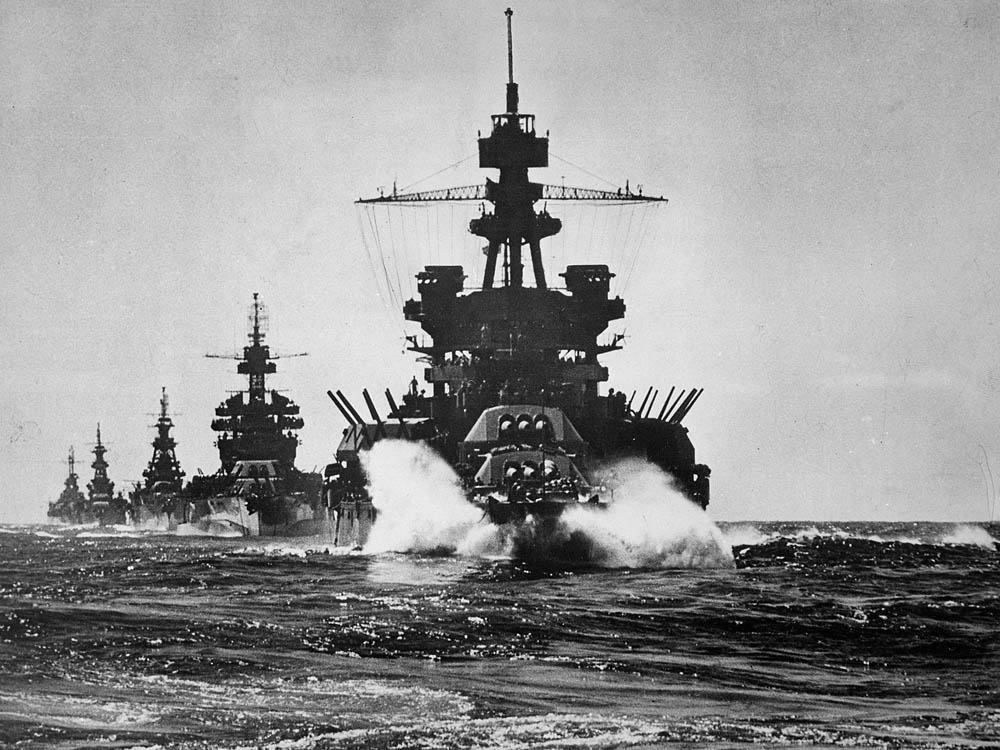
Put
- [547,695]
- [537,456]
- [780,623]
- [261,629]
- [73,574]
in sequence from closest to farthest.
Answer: [547,695], [261,629], [780,623], [73,574], [537,456]

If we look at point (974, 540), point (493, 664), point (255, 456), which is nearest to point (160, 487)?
point (255, 456)

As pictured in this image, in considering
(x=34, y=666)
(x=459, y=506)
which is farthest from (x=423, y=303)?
(x=34, y=666)

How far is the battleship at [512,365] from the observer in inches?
1988

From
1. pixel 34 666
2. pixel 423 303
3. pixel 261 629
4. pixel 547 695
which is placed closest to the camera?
pixel 547 695

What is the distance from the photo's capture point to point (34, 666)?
16906 millimetres

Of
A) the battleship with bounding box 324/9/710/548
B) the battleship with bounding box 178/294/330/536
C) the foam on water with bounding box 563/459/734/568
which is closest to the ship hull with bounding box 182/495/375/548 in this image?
the battleship with bounding box 178/294/330/536

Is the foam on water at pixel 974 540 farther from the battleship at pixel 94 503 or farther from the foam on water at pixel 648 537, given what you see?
the battleship at pixel 94 503

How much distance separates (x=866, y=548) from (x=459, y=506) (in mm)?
20883

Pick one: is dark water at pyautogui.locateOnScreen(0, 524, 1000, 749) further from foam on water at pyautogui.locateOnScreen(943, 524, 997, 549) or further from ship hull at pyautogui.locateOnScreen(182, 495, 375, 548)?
ship hull at pyautogui.locateOnScreen(182, 495, 375, 548)

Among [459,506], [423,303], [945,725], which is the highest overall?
[423,303]

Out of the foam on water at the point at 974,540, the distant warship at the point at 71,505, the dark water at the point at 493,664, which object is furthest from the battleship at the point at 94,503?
the dark water at the point at 493,664

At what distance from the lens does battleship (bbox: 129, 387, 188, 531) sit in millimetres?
111000

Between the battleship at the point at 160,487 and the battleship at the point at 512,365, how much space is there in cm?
5567

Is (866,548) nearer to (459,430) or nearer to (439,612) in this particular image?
(459,430)
